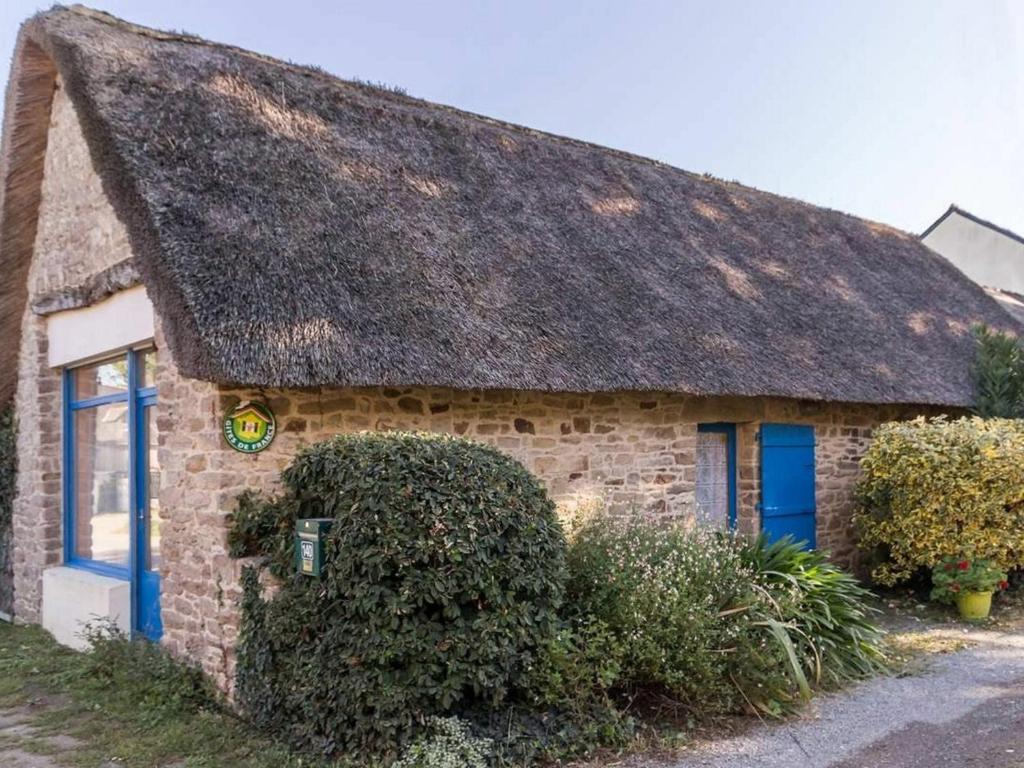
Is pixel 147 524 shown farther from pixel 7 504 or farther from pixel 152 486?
pixel 7 504

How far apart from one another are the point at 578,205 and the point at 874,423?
163 inches

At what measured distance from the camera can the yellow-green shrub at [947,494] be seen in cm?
806

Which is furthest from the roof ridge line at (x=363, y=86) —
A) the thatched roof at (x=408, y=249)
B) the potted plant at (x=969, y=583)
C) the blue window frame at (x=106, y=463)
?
the potted plant at (x=969, y=583)

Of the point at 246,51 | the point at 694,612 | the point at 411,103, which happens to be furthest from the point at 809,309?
the point at 246,51

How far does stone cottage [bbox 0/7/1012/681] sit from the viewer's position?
5738 millimetres

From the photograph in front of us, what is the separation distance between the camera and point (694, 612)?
17.1 ft

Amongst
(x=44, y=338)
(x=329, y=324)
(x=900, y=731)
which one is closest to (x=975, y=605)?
(x=900, y=731)

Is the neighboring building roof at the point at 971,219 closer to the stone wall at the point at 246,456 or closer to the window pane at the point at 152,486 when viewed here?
the stone wall at the point at 246,456

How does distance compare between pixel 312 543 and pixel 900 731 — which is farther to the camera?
pixel 900 731

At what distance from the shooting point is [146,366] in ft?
22.7

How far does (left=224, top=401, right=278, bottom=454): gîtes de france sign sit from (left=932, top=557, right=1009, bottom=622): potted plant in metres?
6.13

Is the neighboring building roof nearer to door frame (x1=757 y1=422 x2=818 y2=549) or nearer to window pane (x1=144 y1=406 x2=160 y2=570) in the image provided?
door frame (x1=757 y1=422 x2=818 y2=549)

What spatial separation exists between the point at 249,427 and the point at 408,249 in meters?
1.96

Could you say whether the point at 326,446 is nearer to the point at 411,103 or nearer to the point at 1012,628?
the point at 411,103
